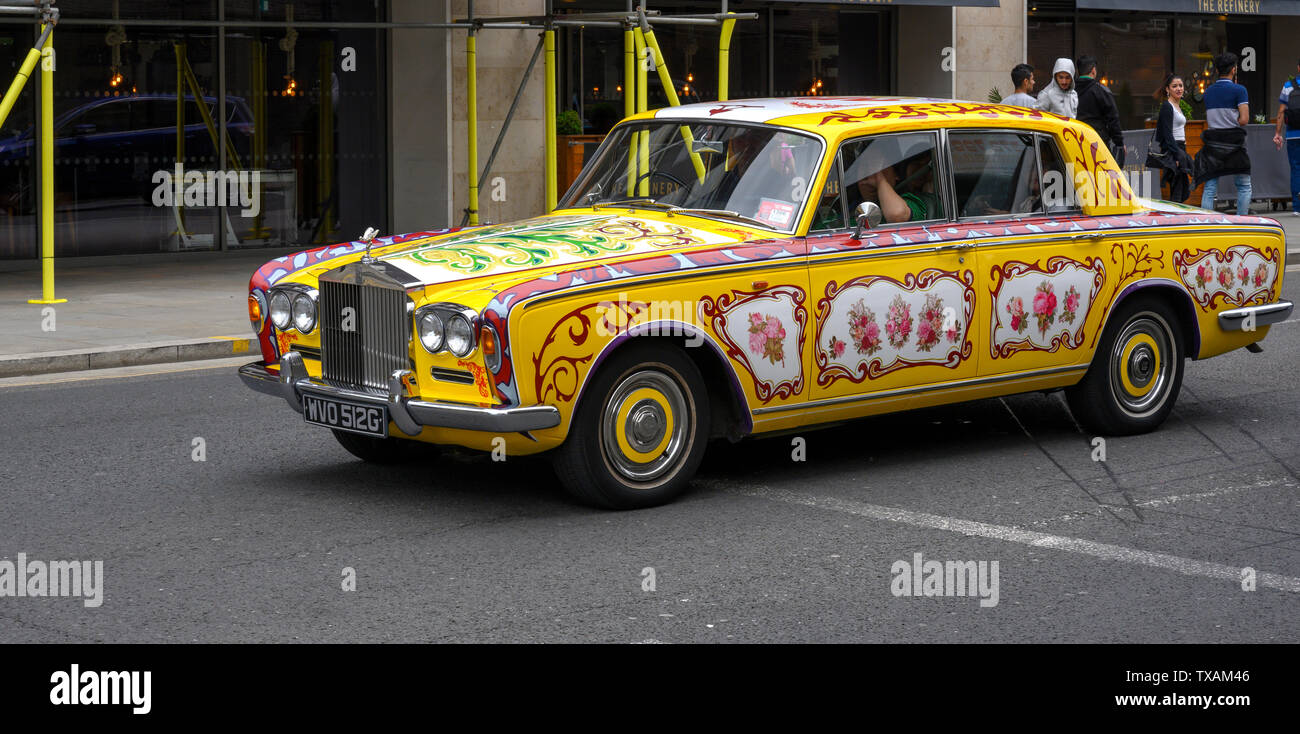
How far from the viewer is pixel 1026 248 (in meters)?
7.96

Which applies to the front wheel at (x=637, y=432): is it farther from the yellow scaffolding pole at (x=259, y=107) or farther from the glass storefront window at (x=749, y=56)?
the glass storefront window at (x=749, y=56)

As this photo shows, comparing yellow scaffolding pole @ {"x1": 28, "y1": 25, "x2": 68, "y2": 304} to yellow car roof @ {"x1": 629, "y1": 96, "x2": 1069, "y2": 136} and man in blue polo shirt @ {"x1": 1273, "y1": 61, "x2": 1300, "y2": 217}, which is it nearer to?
yellow car roof @ {"x1": 629, "y1": 96, "x2": 1069, "y2": 136}

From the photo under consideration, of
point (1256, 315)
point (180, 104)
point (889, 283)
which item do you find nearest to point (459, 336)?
point (889, 283)

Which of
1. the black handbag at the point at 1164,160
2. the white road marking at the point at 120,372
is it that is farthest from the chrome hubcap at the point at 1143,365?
the black handbag at the point at 1164,160

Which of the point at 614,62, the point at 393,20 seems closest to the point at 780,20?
the point at 614,62

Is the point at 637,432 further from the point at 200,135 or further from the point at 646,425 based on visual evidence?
the point at 200,135

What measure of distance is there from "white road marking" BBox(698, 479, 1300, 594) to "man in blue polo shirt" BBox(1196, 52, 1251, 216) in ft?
42.7

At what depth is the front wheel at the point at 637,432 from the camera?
265 inches

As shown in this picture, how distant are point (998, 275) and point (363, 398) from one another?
3015 mm

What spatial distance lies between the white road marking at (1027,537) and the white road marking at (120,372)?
4.94 m

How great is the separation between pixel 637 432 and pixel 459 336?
0.85 m

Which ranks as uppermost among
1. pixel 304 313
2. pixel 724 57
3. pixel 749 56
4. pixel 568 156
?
pixel 749 56
